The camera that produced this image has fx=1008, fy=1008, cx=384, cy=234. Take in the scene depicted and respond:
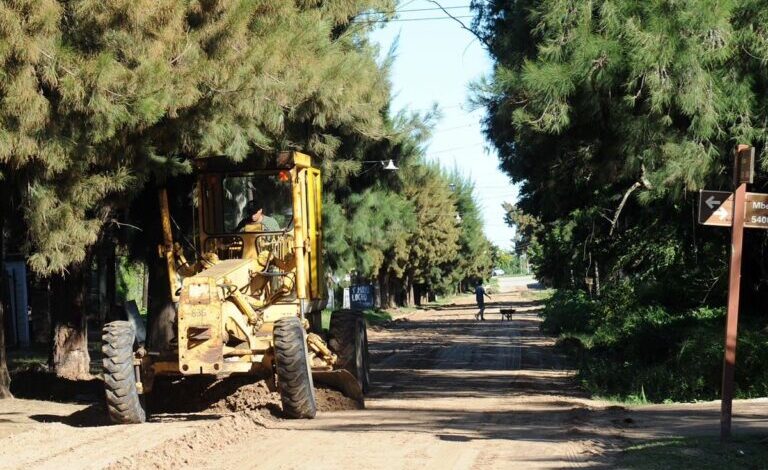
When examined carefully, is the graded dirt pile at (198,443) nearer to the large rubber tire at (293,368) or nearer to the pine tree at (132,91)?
the large rubber tire at (293,368)

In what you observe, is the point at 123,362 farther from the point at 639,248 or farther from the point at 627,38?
the point at 639,248

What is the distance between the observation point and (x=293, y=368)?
12.1 m

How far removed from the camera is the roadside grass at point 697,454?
365 inches

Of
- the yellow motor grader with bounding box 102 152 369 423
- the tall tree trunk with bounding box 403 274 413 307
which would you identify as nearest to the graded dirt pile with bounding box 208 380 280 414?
the yellow motor grader with bounding box 102 152 369 423

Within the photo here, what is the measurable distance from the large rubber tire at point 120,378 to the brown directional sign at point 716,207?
6902mm

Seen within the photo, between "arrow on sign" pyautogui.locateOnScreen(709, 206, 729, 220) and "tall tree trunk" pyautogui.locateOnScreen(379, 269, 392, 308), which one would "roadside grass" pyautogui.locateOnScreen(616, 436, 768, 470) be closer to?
"arrow on sign" pyautogui.locateOnScreen(709, 206, 729, 220)

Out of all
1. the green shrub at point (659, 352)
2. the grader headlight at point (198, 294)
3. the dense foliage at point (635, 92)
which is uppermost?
the dense foliage at point (635, 92)

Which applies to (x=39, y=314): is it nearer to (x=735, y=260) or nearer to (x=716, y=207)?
(x=716, y=207)

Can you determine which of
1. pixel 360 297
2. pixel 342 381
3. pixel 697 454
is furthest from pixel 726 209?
pixel 360 297

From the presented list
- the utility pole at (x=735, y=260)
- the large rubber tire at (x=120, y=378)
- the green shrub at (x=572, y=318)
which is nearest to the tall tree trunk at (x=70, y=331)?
the large rubber tire at (x=120, y=378)

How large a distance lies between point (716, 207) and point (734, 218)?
25 centimetres

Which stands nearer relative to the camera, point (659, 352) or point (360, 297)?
point (659, 352)

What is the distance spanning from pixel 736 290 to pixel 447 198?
198 ft

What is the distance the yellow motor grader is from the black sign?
41148 mm
